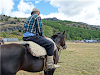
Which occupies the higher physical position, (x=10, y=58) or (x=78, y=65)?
(x=10, y=58)

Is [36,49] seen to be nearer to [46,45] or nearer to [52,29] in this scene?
[46,45]

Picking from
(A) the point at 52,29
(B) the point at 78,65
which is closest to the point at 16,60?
(B) the point at 78,65

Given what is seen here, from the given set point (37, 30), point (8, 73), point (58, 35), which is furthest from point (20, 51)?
point (58, 35)

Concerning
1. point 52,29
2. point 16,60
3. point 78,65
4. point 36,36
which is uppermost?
point 52,29

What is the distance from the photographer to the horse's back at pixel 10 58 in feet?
6.19

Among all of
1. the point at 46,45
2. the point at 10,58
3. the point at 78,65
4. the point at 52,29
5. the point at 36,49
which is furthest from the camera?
the point at 52,29

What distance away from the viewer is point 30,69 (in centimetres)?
242

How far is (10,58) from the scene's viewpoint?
1993mm

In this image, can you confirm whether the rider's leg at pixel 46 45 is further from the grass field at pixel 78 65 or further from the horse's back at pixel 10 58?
the grass field at pixel 78 65

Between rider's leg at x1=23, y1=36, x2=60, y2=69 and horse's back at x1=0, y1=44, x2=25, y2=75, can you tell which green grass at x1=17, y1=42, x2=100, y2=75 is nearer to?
rider's leg at x1=23, y1=36, x2=60, y2=69

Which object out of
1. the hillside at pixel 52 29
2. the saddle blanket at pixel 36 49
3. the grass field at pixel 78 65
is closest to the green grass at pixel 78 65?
the grass field at pixel 78 65

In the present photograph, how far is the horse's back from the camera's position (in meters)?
1.89

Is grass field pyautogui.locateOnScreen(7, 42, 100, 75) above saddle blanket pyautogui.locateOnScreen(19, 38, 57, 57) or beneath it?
beneath

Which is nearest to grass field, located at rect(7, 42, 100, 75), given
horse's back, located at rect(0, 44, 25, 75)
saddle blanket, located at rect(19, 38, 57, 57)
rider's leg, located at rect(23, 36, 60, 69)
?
rider's leg, located at rect(23, 36, 60, 69)
